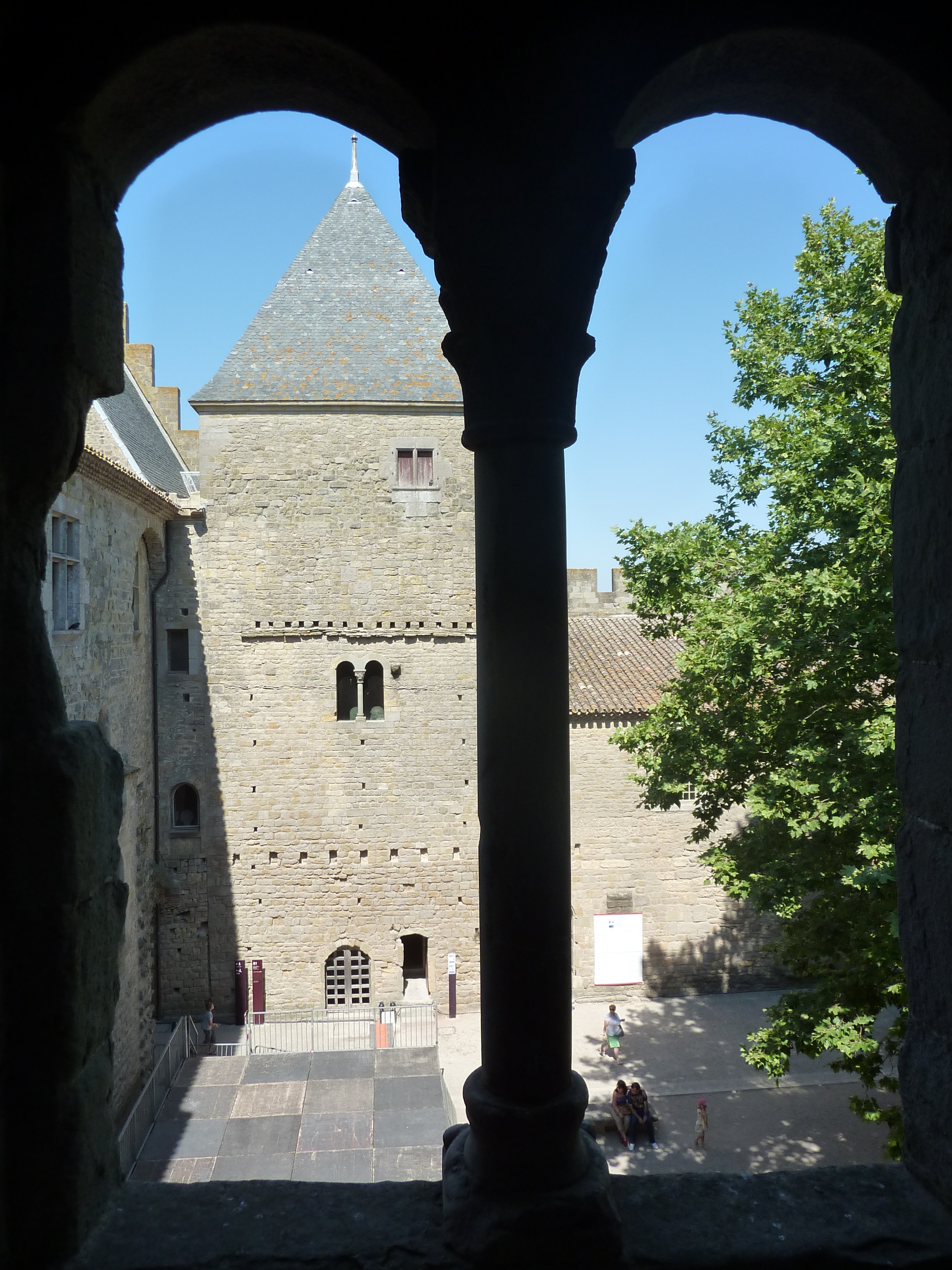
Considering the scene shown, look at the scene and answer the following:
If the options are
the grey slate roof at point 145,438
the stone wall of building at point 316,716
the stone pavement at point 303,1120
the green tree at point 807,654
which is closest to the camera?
the green tree at point 807,654

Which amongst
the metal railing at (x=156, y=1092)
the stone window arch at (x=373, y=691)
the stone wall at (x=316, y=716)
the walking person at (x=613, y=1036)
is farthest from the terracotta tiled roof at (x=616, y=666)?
the metal railing at (x=156, y=1092)

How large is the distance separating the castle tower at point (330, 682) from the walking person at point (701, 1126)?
4.51 meters

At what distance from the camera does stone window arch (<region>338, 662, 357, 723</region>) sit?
15.3 m

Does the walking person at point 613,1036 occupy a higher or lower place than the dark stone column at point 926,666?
lower

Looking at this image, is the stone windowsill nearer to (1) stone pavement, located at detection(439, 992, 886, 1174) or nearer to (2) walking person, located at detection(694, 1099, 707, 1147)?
(1) stone pavement, located at detection(439, 992, 886, 1174)

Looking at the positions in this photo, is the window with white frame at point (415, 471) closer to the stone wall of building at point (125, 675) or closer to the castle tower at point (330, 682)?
the castle tower at point (330, 682)

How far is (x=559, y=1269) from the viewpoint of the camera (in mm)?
1839

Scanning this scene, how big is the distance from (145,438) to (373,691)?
614 cm

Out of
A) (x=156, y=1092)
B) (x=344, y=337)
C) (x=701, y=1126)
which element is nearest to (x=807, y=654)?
Result: (x=701, y=1126)

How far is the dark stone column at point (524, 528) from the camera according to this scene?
2.05 metres

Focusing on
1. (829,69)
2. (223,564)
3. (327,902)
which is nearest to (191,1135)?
(327,902)

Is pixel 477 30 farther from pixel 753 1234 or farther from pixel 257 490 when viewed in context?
pixel 257 490

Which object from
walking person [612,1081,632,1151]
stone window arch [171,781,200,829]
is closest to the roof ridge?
stone window arch [171,781,200,829]

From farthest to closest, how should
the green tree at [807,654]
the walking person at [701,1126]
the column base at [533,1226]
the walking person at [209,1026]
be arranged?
the walking person at [209,1026] < the walking person at [701,1126] < the green tree at [807,654] < the column base at [533,1226]
